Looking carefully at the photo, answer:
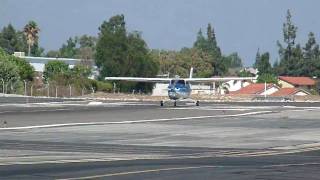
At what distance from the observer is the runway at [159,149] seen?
1650 centimetres

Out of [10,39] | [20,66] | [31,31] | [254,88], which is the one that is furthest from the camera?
[10,39]

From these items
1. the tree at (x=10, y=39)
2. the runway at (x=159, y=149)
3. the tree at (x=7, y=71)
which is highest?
the tree at (x=10, y=39)

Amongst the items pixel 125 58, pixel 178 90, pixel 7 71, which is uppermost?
pixel 125 58

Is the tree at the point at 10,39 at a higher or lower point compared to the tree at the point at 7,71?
higher

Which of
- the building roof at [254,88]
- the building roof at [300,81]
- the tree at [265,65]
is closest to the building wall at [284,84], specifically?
the building roof at [300,81]

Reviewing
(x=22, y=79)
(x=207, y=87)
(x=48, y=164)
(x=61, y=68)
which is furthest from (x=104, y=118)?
(x=207, y=87)

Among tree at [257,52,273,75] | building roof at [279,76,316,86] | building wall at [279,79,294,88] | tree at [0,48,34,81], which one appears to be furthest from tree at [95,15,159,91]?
tree at [257,52,273,75]

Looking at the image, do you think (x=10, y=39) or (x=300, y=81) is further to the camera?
(x=10, y=39)

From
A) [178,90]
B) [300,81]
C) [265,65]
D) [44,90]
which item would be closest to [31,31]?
[265,65]

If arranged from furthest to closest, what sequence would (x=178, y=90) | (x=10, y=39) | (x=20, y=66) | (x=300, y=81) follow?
(x=10, y=39) → (x=300, y=81) → (x=20, y=66) → (x=178, y=90)

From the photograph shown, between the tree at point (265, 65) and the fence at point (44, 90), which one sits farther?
the tree at point (265, 65)

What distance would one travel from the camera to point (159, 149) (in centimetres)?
2516

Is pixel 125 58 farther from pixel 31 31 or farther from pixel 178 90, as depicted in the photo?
pixel 31 31

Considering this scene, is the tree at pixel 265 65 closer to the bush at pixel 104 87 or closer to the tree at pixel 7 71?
the bush at pixel 104 87
